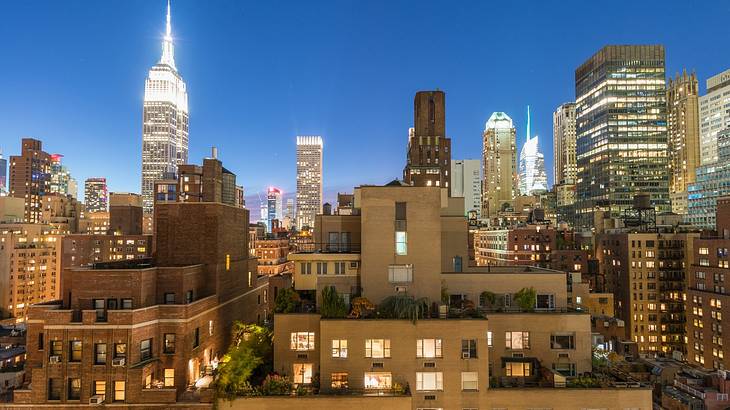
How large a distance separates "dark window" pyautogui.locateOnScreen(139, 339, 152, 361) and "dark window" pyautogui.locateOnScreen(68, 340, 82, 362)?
4452mm

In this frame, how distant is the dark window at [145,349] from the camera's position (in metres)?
35.6

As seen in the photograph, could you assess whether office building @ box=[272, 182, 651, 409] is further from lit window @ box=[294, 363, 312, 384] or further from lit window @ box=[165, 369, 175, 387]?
lit window @ box=[165, 369, 175, 387]

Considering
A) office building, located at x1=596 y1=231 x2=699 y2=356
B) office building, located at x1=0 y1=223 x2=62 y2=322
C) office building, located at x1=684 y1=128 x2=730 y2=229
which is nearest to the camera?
office building, located at x1=596 y1=231 x2=699 y2=356

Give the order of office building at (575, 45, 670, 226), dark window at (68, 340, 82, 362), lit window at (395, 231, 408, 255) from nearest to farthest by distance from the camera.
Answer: dark window at (68, 340, 82, 362) < lit window at (395, 231, 408, 255) < office building at (575, 45, 670, 226)

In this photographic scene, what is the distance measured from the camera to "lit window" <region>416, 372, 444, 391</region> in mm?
32531

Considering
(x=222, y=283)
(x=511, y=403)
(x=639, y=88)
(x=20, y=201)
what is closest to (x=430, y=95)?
(x=222, y=283)

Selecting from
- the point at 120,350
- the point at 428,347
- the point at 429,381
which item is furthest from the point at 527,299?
the point at 120,350

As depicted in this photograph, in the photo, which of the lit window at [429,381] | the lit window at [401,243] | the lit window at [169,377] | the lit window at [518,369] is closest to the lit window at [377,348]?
the lit window at [429,381]

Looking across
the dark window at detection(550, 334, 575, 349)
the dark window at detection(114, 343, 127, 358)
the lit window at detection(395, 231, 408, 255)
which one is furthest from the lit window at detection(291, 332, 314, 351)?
the dark window at detection(550, 334, 575, 349)

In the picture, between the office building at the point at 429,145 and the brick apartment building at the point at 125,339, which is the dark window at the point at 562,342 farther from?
the office building at the point at 429,145

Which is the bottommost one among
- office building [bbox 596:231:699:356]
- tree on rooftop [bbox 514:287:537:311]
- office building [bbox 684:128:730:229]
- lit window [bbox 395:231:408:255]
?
office building [bbox 596:231:699:356]

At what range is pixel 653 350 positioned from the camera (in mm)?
98375

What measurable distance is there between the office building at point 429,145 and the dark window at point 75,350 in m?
90.6

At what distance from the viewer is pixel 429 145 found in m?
121
